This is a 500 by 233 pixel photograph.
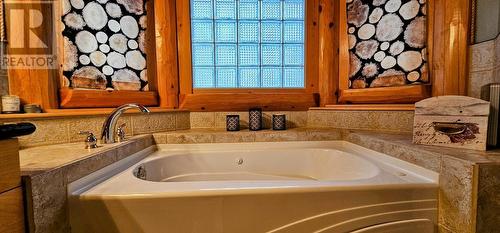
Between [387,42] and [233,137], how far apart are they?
1290mm

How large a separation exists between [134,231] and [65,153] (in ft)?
1.65

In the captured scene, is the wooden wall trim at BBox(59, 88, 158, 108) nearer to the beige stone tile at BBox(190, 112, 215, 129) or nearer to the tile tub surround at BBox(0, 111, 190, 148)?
the tile tub surround at BBox(0, 111, 190, 148)

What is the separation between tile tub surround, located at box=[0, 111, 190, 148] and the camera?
119cm

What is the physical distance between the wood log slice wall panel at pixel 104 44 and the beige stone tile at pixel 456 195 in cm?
184

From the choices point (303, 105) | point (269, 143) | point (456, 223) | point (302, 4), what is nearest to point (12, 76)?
point (269, 143)

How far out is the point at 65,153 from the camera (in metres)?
0.98

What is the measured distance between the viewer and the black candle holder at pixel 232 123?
5.70 feet

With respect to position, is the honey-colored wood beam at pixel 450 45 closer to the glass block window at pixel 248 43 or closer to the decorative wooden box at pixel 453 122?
the decorative wooden box at pixel 453 122

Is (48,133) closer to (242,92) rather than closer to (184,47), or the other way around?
(184,47)

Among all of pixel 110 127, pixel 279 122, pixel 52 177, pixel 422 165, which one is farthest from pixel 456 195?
pixel 110 127

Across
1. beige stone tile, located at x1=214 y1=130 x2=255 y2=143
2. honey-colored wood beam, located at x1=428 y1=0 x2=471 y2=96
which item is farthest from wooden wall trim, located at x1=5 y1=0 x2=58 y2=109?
honey-colored wood beam, located at x1=428 y1=0 x2=471 y2=96

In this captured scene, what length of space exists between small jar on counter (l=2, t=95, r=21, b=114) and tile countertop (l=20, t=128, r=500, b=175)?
25 cm

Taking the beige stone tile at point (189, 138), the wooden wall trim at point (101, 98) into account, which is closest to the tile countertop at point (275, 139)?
the beige stone tile at point (189, 138)

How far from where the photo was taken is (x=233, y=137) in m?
1.65
